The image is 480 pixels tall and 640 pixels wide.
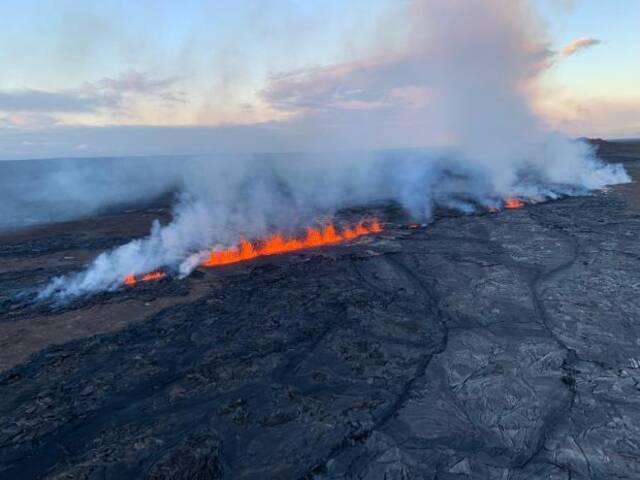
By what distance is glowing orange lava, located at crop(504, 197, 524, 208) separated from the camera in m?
30.5

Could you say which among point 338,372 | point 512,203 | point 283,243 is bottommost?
point 512,203

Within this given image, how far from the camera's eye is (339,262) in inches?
724

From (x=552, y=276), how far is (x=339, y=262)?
8324mm

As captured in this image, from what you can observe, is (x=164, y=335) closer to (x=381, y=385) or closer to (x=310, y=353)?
(x=310, y=353)

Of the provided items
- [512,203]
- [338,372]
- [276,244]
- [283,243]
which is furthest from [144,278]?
[512,203]

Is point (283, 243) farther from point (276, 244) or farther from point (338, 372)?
point (338, 372)

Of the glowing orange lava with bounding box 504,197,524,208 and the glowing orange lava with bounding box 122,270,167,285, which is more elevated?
the glowing orange lava with bounding box 122,270,167,285

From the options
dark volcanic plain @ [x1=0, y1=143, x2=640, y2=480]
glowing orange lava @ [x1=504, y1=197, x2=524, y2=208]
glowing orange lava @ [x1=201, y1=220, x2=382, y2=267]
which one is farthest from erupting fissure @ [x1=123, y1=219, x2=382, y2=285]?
glowing orange lava @ [x1=504, y1=197, x2=524, y2=208]

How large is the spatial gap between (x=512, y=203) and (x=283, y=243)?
18.9 m

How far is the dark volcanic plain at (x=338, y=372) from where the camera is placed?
7.48 m

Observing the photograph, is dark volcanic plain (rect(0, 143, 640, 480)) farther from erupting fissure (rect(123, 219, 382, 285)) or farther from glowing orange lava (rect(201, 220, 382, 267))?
glowing orange lava (rect(201, 220, 382, 267))

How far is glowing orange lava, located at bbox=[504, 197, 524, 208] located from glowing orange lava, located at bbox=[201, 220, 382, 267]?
1112cm

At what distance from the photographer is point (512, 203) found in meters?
31.4

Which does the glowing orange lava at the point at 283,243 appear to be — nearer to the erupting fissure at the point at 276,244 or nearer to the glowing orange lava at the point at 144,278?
the erupting fissure at the point at 276,244
